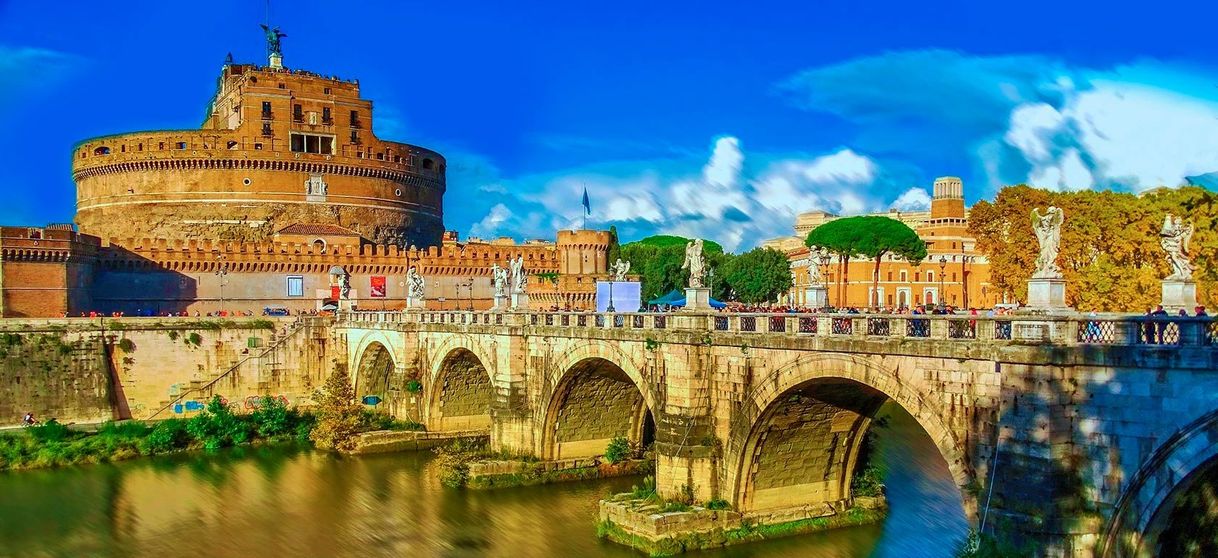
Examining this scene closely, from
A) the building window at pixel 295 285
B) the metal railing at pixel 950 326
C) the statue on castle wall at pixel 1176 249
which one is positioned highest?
the building window at pixel 295 285

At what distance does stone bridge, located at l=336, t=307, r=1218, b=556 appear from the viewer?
14.5 m

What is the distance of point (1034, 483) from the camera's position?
15758mm

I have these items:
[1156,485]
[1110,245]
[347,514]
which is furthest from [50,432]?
[1110,245]

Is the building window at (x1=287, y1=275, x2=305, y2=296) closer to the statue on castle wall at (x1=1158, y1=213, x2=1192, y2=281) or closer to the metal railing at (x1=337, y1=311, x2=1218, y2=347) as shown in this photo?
the metal railing at (x1=337, y1=311, x2=1218, y2=347)

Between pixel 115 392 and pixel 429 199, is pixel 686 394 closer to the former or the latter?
pixel 115 392

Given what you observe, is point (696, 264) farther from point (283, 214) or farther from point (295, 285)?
point (283, 214)

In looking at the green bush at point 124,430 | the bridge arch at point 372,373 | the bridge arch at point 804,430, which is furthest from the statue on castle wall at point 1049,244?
the green bush at point 124,430

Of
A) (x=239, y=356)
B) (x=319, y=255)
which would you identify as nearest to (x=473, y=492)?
(x=239, y=356)

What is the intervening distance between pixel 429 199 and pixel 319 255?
21934 millimetres

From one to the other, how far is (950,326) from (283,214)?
66652 mm

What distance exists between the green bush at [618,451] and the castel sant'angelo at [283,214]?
31823 mm

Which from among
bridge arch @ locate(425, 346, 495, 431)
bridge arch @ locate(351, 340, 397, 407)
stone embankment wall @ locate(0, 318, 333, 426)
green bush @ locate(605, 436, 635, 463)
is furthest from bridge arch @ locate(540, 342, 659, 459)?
stone embankment wall @ locate(0, 318, 333, 426)

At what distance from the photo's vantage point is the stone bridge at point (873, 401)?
1451 cm

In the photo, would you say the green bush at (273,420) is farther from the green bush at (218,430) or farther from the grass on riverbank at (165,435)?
the green bush at (218,430)
